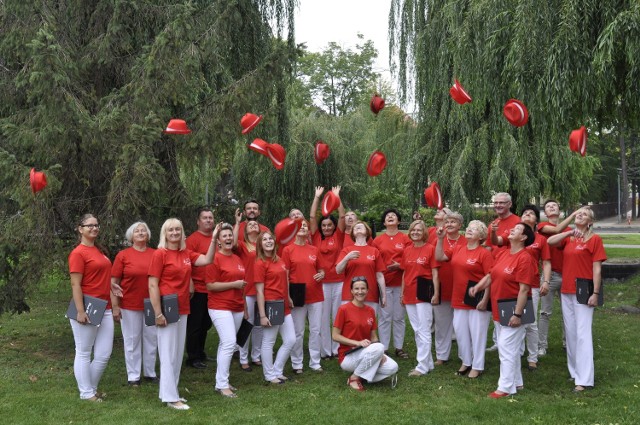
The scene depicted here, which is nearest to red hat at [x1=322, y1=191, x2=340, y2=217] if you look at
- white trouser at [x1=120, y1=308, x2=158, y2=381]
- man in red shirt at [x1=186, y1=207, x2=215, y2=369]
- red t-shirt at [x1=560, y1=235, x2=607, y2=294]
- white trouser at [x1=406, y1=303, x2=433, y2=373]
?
man in red shirt at [x1=186, y1=207, x2=215, y2=369]

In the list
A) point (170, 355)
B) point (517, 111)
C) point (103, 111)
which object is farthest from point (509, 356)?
point (103, 111)

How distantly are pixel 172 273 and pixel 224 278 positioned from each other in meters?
0.67

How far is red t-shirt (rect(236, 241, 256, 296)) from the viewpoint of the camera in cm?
748

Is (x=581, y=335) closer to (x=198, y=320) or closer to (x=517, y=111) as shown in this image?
(x=517, y=111)

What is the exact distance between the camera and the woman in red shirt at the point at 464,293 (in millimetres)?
7086

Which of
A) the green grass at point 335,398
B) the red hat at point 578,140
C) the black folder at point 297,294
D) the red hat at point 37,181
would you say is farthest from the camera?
the black folder at point 297,294

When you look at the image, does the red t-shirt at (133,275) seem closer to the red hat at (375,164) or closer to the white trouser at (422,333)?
the white trouser at (422,333)

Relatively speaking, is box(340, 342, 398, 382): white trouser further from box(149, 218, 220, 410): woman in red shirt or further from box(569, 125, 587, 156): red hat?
box(569, 125, 587, 156): red hat

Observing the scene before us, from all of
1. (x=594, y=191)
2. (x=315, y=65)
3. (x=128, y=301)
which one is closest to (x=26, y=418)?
(x=128, y=301)

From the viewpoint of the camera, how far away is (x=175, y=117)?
28.2 feet

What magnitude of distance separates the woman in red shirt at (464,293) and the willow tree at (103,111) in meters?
3.01

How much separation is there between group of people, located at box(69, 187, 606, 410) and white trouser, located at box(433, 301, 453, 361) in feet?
0.04

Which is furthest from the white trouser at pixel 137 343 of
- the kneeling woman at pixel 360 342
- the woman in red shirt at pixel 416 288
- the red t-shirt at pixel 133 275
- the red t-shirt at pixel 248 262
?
the woman in red shirt at pixel 416 288

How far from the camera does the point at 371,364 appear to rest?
6.88 meters
